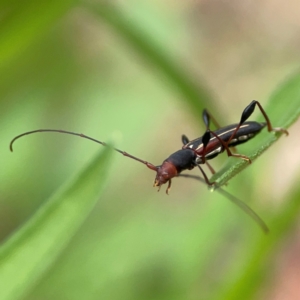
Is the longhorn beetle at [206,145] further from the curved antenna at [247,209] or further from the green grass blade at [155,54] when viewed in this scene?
the green grass blade at [155,54]

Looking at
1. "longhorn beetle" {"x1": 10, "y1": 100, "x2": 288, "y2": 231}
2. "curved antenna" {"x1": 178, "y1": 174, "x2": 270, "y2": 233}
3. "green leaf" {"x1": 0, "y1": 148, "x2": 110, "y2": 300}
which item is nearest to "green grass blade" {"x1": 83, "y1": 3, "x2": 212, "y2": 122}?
"longhorn beetle" {"x1": 10, "y1": 100, "x2": 288, "y2": 231}

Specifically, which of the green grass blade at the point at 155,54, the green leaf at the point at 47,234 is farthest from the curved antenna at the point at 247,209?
the green leaf at the point at 47,234

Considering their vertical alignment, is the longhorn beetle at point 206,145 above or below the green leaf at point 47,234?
above

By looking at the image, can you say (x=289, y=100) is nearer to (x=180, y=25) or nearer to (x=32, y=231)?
(x=32, y=231)

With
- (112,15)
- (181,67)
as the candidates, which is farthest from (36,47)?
(181,67)

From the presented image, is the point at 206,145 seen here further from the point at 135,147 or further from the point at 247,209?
the point at 135,147

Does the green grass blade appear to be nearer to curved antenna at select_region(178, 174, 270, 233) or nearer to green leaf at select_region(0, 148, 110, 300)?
curved antenna at select_region(178, 174, 270, 233)
